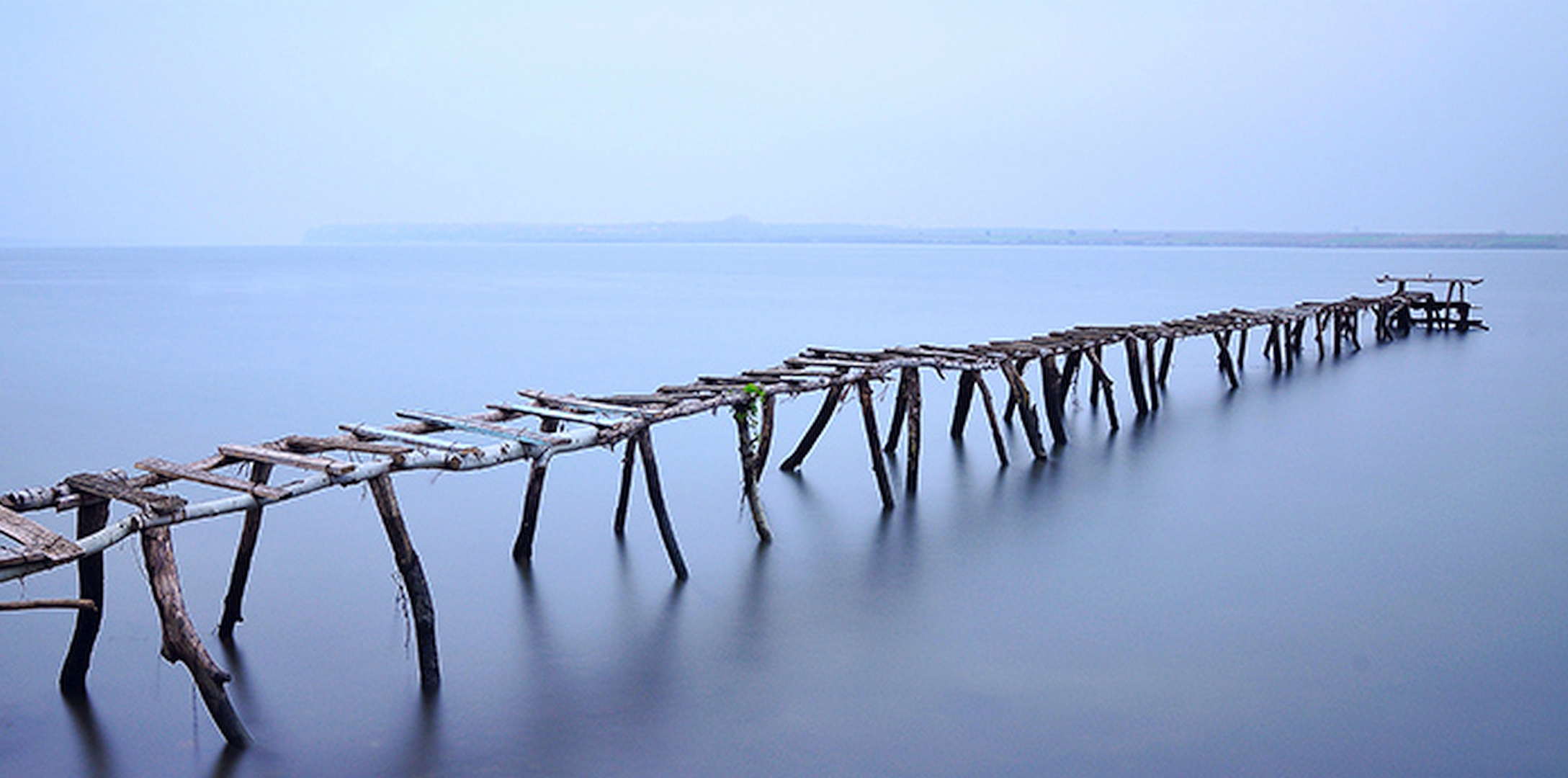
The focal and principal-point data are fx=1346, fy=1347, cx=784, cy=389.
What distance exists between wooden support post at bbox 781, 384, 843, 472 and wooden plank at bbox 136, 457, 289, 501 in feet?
16.1

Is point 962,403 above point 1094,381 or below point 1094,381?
above

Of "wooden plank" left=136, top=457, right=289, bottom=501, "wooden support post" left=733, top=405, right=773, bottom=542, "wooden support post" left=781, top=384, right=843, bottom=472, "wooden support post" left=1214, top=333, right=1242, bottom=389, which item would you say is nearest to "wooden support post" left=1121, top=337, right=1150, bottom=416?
"wooden support post" left=1214, top=333, right=1242, bottom=389

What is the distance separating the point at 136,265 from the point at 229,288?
3862 cm

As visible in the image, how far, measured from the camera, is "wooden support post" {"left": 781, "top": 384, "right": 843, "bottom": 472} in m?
10.2

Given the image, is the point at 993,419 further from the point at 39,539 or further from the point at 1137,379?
the point at 39,539

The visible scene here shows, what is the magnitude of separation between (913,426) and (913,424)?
3 centimetres

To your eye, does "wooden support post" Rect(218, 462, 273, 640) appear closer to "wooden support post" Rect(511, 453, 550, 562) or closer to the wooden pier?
the wooden pier

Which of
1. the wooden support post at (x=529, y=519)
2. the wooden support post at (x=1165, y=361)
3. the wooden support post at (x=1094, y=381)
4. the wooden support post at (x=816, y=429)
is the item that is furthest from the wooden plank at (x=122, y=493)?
the wooden support post at (x=1165, y=361)

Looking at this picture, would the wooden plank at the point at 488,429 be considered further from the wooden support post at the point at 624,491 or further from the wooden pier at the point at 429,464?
the wooden support post at the point at 624,491

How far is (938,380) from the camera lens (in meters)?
A: 19.1

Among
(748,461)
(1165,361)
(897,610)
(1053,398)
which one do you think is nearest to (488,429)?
(748,461)

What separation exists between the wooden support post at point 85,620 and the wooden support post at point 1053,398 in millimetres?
8700

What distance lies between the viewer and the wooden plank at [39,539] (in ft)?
15.6

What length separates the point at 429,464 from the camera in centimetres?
620
